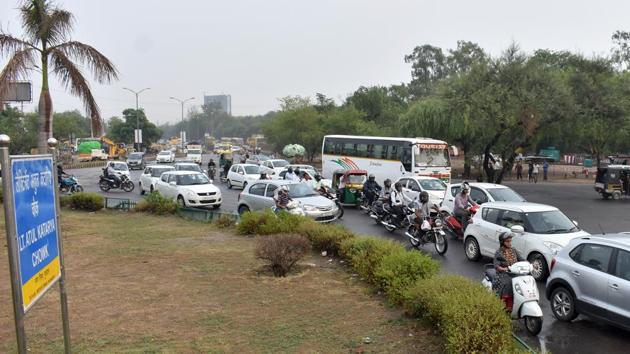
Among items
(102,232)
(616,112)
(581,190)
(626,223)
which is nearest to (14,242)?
(102,232)

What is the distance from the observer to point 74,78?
1500 centimetres

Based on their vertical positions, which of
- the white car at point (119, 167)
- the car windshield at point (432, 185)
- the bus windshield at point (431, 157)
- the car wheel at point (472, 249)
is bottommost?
the white car at point (119, 167)

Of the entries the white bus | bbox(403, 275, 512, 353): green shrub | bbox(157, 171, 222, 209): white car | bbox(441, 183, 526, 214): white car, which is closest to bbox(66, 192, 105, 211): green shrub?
bbox(157, 171, 222, 209): white car

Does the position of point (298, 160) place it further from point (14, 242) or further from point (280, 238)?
point (14, 242)

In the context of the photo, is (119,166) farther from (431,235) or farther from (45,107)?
(431,235)

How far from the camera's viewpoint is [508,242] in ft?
25.6

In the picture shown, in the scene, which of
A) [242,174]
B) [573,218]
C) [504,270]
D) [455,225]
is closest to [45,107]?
[455,225]

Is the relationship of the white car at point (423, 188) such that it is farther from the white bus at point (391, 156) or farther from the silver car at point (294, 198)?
the white bus at point (391, 156)

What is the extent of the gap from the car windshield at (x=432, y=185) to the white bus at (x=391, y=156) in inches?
227

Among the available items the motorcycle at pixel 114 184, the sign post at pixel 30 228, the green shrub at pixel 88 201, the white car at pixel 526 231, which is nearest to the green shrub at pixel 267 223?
the white car at pixel 526 231

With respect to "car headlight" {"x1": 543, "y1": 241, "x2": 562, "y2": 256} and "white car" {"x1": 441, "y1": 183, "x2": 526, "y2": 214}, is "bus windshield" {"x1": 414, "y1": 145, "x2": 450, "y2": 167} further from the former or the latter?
"car headlight" {"x1": 543, "y1": 241, "x2": 562, "y2": 256}

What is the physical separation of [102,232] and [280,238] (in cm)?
752

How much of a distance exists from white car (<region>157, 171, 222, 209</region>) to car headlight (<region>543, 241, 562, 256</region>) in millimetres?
13385

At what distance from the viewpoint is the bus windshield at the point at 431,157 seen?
26.3 metres
